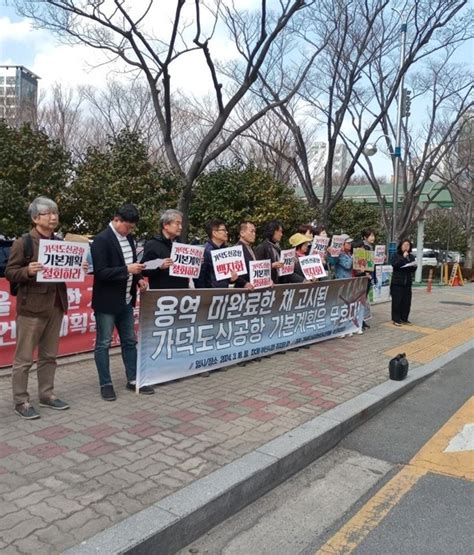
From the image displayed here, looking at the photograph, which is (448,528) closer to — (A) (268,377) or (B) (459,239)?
(A) (268,377)

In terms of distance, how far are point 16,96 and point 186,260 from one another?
19.3 m

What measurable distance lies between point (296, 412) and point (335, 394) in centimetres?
81

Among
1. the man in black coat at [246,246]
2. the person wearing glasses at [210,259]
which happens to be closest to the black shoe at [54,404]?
the person wearing glasses at [210,259]

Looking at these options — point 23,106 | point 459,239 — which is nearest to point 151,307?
point 23,106

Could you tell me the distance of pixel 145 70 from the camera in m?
12.1

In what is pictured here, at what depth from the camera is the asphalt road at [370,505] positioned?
305cm

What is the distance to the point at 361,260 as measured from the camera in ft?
31.2

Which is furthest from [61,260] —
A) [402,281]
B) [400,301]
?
[400,301]

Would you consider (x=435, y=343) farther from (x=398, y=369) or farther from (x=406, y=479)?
(x=406, y=479)

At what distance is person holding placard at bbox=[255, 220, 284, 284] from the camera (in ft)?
23.2

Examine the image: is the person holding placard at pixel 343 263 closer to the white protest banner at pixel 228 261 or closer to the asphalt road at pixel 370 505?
the white protest banner at pixel 228 261

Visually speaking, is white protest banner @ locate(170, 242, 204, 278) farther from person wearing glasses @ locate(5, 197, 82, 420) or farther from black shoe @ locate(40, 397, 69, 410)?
black shoe @ locate(40, 397, 69, 410)

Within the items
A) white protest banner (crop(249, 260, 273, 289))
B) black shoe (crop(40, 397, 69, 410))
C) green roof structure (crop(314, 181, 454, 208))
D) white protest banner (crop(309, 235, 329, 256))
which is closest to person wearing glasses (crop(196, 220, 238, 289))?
white protest banner (crop(249, 260, 273, 289))

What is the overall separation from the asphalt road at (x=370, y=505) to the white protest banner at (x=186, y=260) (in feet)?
7.60
